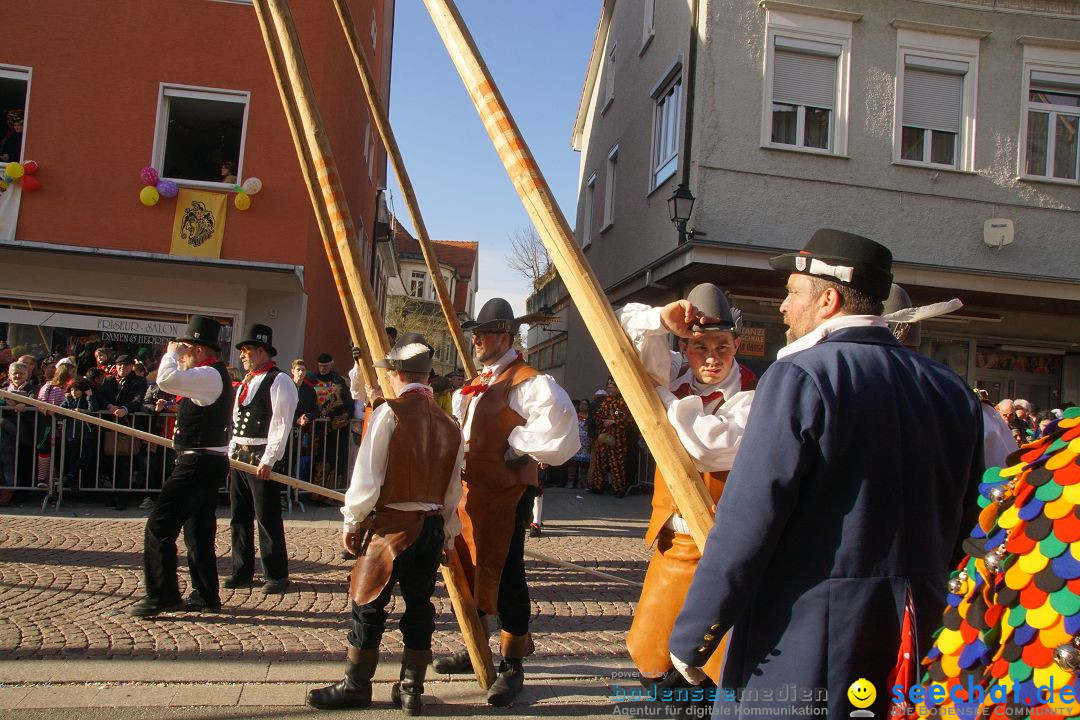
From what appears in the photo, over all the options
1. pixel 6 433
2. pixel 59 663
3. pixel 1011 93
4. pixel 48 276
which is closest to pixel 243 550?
pixel 59 663

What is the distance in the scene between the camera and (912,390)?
1983 millimetres

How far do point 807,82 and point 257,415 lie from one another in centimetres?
1033

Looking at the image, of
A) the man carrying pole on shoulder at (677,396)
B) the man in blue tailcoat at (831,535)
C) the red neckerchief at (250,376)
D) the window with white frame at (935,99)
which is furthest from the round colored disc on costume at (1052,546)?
the window with white frame at (935,99)

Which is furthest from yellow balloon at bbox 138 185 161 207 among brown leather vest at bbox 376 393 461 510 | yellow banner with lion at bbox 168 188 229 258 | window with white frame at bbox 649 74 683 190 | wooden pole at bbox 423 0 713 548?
wooden pole at bbox 423 0 713 548

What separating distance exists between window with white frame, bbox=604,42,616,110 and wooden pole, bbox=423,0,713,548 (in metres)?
17.1

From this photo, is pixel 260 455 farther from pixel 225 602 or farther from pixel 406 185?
pixel 406 185

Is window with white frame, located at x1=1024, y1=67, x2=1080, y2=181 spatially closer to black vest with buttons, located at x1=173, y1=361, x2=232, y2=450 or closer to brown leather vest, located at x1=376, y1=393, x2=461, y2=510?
brown leather vest, located at x1=376, y1=393, x2=461, y2=510

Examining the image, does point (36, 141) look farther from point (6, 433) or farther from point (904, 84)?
point (904, 84)

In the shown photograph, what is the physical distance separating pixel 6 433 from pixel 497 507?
7816 mm

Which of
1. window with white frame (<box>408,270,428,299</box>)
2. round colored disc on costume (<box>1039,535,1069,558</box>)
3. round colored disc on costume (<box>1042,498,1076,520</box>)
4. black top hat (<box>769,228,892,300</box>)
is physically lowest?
round colored disc on costume (<box>1039,535,1069,558</box>)

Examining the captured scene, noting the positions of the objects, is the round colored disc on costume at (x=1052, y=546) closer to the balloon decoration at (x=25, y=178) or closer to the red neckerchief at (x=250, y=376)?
the red neckerchief at (x=250, y=376)

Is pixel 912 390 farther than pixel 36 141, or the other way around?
pixel 36 141

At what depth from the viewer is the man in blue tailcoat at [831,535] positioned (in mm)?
1829

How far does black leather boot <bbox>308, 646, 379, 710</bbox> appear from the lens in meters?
A: 3.96
